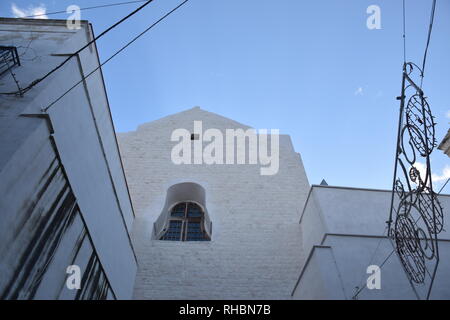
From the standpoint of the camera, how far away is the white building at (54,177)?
3461 mm

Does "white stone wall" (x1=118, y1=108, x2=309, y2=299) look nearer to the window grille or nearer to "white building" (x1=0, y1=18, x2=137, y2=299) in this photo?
"white building" (x1=0, y1=18, x2=137, y2=299)

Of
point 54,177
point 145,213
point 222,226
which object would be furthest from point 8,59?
point 222,226

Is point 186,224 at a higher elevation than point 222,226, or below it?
higher

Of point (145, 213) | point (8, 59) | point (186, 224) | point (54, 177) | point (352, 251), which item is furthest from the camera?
point (186, 224)

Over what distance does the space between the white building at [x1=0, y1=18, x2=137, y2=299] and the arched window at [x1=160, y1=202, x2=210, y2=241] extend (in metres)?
2.56

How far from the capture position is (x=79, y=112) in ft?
16.4

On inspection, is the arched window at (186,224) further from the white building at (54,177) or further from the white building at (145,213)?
the white building at (54,177)

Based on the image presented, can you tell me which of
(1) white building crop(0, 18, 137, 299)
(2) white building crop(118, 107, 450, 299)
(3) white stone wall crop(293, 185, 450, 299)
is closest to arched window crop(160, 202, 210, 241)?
(2) white building crop(118, 107, 450, 299)

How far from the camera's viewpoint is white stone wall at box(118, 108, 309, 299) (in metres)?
7.39

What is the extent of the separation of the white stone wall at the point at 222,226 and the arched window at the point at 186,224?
2.00 feet

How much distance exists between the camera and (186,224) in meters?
9.55

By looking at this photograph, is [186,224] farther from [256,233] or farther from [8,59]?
[8,59]

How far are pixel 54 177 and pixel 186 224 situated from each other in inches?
230
